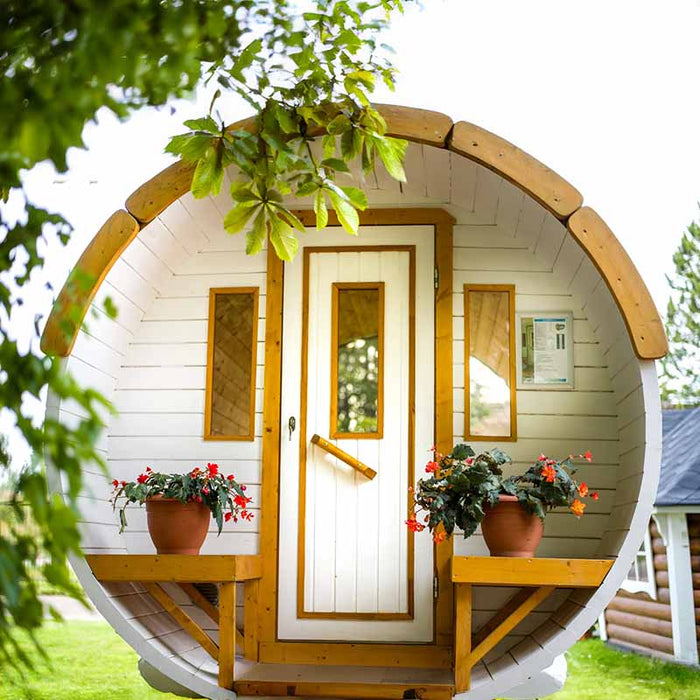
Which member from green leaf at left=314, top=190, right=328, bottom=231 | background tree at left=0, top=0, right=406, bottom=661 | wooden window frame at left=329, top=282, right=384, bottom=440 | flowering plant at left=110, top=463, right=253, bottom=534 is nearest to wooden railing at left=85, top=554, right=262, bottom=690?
flowering plant at left=110, top=463, right=253, bottom=534

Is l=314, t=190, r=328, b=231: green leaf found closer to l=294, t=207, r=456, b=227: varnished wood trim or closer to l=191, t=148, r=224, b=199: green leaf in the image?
l=191, t=148, r=224, b=199: green leaf

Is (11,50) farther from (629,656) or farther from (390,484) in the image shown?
(629,656)

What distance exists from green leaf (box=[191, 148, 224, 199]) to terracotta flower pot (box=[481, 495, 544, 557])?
6.60 feet

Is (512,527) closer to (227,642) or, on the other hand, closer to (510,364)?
(510,364)

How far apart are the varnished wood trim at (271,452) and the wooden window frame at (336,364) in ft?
0.92

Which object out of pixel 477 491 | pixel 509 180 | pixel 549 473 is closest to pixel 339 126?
pixel 509 180

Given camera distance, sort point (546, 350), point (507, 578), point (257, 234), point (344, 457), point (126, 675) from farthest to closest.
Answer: point (126, 675)
point (546, 350)
point (344, 457)
point (507, 578)
point (257, 234)

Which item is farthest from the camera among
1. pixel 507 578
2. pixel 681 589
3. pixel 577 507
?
pixel 681 589

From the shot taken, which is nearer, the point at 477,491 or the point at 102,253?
the point at 477,491

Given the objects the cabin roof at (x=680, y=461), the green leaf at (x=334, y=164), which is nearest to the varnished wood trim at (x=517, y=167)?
the green leaf at (x=334, y=164)

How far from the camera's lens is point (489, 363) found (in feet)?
17.1

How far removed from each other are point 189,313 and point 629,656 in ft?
25.2

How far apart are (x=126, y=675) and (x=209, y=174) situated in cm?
643

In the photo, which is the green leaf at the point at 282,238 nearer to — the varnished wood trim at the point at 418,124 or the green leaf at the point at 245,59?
the green leaf at the point at 245,59
